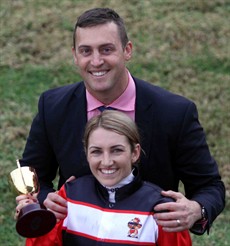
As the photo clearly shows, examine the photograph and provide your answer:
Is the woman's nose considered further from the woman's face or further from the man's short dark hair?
the man's short dark hair

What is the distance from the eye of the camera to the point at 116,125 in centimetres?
359

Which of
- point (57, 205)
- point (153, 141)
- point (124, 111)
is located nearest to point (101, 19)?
point (124, 111)

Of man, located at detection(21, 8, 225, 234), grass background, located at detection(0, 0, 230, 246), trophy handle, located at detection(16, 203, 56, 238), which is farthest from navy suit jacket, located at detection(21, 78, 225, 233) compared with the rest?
grass background, located at detection(0, 0, 230, 246)

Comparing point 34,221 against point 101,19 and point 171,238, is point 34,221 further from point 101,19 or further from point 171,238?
point 101,19

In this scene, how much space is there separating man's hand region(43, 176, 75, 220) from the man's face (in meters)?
0.51

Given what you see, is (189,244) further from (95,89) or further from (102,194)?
(95,89)

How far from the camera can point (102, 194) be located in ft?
11.9

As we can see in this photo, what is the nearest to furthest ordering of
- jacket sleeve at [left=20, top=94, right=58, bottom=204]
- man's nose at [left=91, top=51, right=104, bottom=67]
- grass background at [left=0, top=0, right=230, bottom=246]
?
man's nose at [left=91, top=51, right=104, bottom=67] → jacket sleeve at [left=20, top=94, right=58, bottom=204] → grass background at [left=0, top=0, right=230, bottom=246]

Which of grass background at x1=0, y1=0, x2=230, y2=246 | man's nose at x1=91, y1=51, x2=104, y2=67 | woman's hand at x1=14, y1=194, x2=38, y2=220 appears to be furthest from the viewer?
grass background at x1=0, y1=0, x2=230, y2=246

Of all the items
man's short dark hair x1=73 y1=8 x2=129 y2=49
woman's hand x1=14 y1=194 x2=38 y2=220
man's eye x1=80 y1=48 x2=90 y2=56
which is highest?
man's short dark hair x1=73 y1=8 x2=129 y2=49

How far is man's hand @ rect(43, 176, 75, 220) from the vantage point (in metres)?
3.60

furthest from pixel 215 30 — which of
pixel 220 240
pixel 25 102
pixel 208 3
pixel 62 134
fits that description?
pixel 62 134

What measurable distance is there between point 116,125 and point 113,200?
1.02 ft

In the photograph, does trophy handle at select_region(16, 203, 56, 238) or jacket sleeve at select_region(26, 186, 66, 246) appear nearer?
trophy handle at select_region(16, 203, 56, 238)
